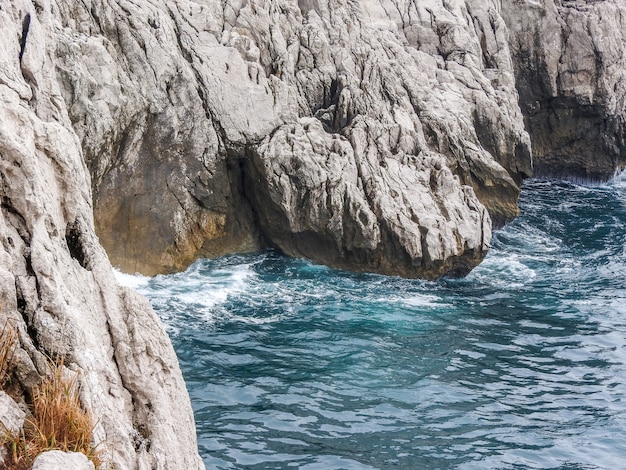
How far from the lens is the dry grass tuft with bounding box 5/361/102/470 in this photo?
5.77 metres

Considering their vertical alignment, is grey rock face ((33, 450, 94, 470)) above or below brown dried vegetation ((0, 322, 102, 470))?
below

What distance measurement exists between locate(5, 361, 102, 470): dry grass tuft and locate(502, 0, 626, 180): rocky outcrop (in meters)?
39.4

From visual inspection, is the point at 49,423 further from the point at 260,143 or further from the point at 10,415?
the point at 260,143

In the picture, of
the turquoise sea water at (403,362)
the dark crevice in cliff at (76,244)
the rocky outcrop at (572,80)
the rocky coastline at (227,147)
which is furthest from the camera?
the rocky outcrop at (572,80)

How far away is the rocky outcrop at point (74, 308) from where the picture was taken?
6.78 m

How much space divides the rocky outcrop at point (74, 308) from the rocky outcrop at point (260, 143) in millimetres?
13433

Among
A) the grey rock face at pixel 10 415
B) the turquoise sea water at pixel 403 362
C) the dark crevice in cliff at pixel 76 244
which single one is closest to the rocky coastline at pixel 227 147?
the dark crevice in cliff at pixel 76 244

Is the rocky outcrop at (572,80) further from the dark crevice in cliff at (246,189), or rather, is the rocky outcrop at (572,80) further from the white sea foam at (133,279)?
the white sea foam at (133,279)

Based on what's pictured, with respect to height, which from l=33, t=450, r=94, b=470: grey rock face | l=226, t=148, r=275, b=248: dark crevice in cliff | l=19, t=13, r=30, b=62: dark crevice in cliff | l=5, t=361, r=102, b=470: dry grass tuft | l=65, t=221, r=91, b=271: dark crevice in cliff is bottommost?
l=33, t=450, r=94, b=470: grey rock face

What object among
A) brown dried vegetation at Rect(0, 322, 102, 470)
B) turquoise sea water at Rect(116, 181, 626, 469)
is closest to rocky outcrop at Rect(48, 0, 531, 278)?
turquoise sea water at Rect(116, 181, 626, 469)

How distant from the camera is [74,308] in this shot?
24.0 feet

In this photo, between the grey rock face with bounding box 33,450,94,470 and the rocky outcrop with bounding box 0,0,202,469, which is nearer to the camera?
the grey rock face with bounding box 33,450,94,470

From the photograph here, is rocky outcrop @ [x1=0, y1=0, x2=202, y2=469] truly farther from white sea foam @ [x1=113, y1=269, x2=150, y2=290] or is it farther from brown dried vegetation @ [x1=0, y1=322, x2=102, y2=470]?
white sea foam @ [x1=113, y1=269, x2=150, y2=290]

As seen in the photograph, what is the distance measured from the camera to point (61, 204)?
8453mm
